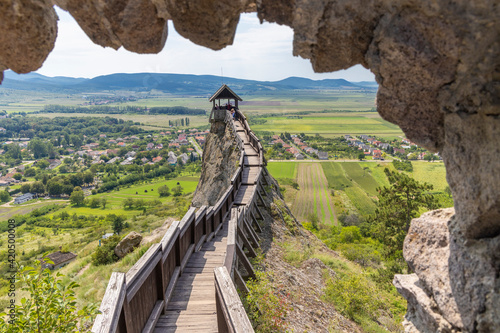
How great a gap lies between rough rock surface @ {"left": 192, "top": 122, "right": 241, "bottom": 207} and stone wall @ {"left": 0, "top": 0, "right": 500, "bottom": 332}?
12.7 metres

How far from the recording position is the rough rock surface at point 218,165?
58.8 feet

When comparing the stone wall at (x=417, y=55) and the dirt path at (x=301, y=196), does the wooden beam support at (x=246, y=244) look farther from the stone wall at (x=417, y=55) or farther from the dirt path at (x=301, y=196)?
the dirt path at (x=301, y=196)

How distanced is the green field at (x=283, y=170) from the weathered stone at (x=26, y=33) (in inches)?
3420

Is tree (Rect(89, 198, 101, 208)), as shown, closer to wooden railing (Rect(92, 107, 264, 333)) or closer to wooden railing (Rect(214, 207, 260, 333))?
wooden railing (Rect(92, 107, 264, 333))

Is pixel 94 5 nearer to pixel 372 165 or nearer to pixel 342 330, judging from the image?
pixel 342 330

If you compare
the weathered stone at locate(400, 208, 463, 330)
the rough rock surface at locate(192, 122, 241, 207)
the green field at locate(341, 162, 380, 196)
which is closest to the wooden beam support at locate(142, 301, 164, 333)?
the weathered stone at locate(400, 208, 463, 330)

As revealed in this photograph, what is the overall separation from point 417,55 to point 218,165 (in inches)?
677

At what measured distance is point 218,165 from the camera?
19.6 metres

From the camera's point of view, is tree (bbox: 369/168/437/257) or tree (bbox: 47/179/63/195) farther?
tree (bbox: 47/179/63/195)

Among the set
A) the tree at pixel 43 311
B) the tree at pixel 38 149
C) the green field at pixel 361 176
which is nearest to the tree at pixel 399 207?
the tree at pixel 43 311

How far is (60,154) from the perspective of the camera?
552 ft

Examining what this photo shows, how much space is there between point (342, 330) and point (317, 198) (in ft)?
242

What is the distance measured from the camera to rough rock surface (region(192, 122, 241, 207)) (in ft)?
58.8

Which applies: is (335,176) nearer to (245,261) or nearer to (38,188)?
(245,261)
